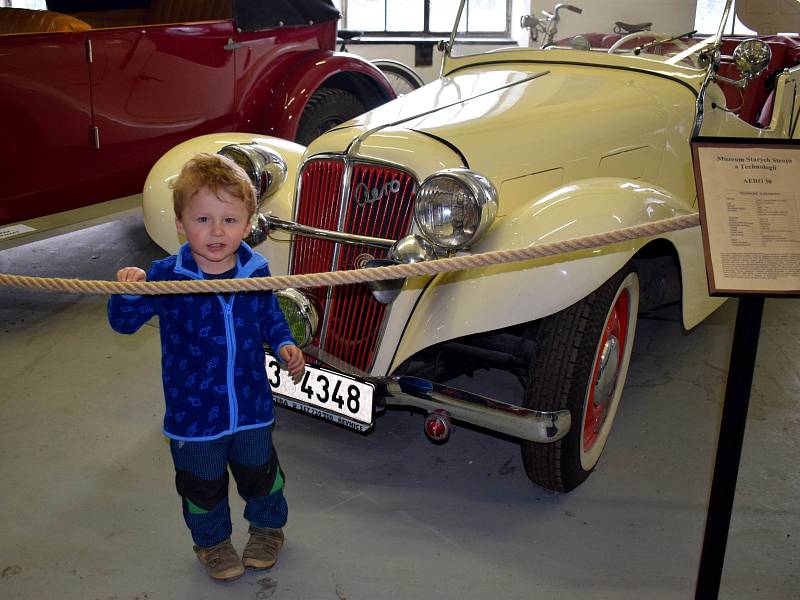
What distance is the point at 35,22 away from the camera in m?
4.11

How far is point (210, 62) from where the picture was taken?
4.34m

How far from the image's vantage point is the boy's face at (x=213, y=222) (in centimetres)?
188

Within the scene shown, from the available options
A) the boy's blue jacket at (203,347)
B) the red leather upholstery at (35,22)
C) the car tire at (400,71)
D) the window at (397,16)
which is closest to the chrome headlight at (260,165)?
the boy's blue jacket at (203,347)

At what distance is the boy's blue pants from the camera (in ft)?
6.64

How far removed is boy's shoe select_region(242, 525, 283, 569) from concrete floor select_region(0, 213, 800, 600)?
3 cm

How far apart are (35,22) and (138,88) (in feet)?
2.12

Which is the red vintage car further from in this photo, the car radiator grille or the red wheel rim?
the red wheel rim

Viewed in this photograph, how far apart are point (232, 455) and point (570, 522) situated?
978 millimetres

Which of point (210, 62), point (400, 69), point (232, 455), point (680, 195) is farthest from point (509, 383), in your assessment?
point (400, 69)

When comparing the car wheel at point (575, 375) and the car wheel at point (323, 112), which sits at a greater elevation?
the car wheel at point (323, 112)

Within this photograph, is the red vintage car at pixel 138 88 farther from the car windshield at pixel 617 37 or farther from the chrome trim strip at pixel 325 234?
the chrome trim strip at pixel 325 234

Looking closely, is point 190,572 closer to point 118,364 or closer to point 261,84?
point 118,364

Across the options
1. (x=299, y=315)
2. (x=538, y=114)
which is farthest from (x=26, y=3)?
(x=299, y=315)

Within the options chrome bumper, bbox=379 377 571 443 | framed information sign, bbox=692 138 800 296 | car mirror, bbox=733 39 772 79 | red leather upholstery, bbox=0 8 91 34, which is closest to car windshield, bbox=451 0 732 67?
car mirror, bbox=733 39 772 79
